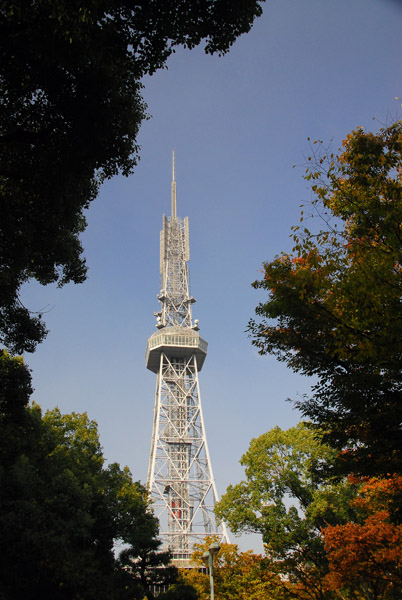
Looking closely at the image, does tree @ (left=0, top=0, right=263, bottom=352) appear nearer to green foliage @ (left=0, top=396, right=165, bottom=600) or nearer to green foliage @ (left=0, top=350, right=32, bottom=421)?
green foliage @ (left=0, top=350, right=32, bottom=421)

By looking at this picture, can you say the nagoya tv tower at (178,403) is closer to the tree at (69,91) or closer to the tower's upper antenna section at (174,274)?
the tower's upper antenna section at (174,274)

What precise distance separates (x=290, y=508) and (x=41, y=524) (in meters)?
10.8

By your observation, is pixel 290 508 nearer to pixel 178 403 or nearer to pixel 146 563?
pixel 146 563

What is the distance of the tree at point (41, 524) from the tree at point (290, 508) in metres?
4.54

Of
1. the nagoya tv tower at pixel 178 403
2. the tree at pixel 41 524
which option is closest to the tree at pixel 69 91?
the tree at pixel 41 524

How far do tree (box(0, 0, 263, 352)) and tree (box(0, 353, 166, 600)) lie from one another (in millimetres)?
4524

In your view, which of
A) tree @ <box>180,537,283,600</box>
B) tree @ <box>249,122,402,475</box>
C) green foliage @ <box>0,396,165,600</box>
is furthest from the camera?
tree @ <box>180,537,283,600</box>

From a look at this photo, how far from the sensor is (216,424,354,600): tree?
17609 millimetres

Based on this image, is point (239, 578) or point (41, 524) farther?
point (239, 578)

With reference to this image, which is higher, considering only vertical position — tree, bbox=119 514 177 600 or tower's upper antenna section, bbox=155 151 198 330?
tower's upper antenna section, bbox=155 151 198 330

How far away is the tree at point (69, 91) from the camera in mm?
5953

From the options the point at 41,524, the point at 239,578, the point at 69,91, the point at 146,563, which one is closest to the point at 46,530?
the point at 41,524

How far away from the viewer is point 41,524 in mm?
12023

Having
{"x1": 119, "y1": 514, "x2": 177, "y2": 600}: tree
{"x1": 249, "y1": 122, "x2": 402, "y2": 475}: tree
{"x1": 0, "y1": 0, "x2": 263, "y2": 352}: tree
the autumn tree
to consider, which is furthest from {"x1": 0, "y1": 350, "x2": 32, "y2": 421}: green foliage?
the autumn tree
